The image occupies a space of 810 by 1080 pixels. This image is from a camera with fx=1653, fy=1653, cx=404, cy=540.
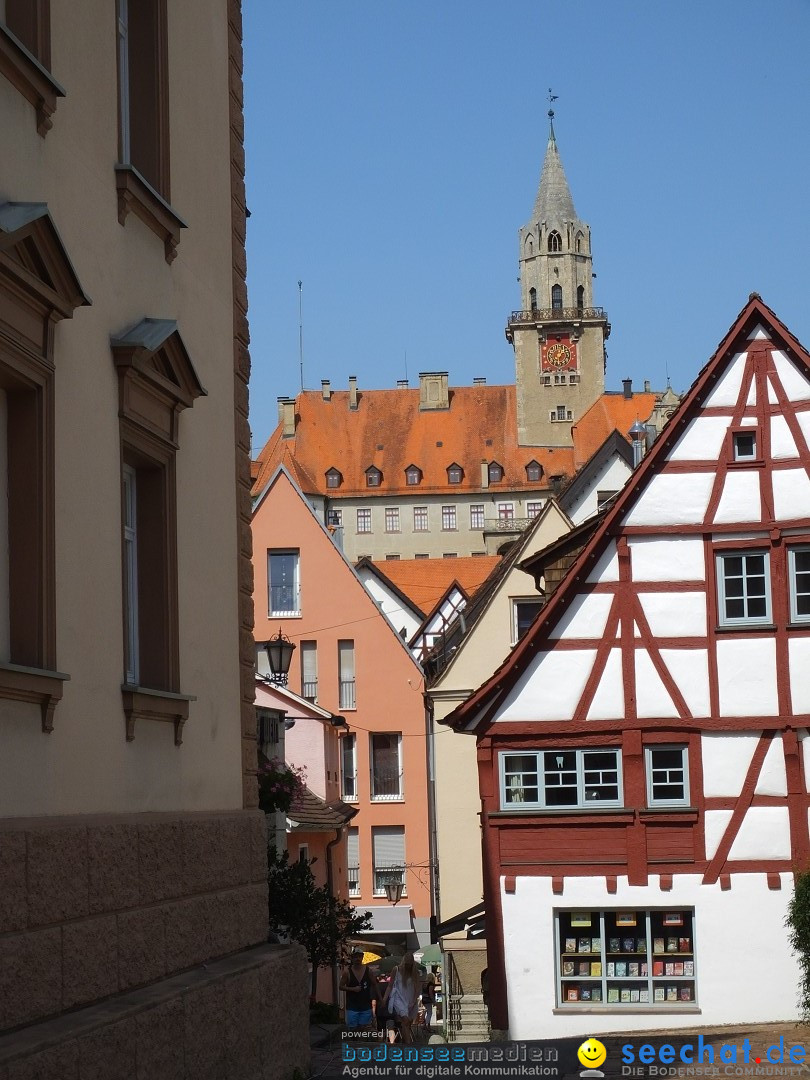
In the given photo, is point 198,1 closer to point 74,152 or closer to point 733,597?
point 74,152

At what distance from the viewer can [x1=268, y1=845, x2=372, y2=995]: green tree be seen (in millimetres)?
14984

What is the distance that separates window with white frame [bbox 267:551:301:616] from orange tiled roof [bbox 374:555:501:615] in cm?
2124

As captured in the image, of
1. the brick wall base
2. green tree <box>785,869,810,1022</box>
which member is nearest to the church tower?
green tree <box>785,869,810,1022</box>

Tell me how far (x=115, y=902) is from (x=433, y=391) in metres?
112

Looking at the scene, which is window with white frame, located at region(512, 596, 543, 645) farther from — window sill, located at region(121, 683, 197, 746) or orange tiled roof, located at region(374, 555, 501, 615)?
orange tiled roof, located at region(374, 555, 501, 615)

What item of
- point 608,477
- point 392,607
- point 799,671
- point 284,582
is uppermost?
point 608,477

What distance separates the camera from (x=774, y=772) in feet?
70.9

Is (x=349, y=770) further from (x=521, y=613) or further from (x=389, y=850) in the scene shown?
(x=521, y=613)

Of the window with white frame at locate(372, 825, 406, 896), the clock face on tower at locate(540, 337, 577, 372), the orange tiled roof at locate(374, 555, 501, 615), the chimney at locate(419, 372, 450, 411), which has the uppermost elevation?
the clock face on tower at locate(540, 337, 577, 372)

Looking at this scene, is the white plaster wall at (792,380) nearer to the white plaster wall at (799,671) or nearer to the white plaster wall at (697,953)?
the white plaster wall at (799,671)

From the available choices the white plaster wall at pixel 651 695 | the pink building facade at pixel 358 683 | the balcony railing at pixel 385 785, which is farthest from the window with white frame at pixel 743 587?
the balcony railing at pixel 385 785

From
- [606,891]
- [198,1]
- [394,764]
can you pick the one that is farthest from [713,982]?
[394,764]

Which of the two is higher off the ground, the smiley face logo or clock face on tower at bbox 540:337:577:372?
clock face on tower at bbox 540:337:577:372

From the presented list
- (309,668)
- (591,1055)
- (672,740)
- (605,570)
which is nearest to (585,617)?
(605,570)
